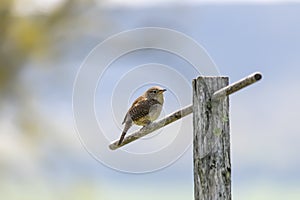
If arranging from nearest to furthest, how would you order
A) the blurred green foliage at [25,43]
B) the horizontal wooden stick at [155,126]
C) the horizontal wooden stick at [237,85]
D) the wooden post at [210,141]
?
the horizontal wooden stick at [237,85] → the wooden post at [210,141] → the horizontal wooden stick at [155,126] → the blurred green foliage at [25,43]

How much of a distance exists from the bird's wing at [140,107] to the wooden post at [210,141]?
0.75ft

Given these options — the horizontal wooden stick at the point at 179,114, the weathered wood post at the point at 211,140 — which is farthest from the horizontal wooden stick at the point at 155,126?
the weathered wood post at the point at 211,140

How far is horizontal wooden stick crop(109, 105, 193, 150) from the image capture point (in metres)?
3.96

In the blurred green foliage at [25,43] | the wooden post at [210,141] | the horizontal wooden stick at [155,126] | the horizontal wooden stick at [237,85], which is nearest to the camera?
the horizontal wooden stick at [237,85]

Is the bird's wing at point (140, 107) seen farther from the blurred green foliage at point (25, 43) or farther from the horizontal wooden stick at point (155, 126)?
the blurred green foliage at point (25, 43)

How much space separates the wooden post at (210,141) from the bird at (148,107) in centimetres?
20

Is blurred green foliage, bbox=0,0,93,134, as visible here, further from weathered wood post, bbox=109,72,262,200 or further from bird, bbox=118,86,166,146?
weathered wood post, bbox=109,72,262,200

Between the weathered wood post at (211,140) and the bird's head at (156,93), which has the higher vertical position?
the bird's head at (156,93)

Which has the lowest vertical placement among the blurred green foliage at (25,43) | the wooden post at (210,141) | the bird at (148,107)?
the wooden post at (210,141)

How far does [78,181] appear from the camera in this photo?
9.70 metres

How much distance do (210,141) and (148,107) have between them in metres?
0.33

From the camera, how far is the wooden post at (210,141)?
382 cm

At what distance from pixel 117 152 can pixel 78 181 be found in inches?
223

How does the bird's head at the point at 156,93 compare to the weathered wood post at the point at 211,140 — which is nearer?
the weathered wood post at the point at 211,140
